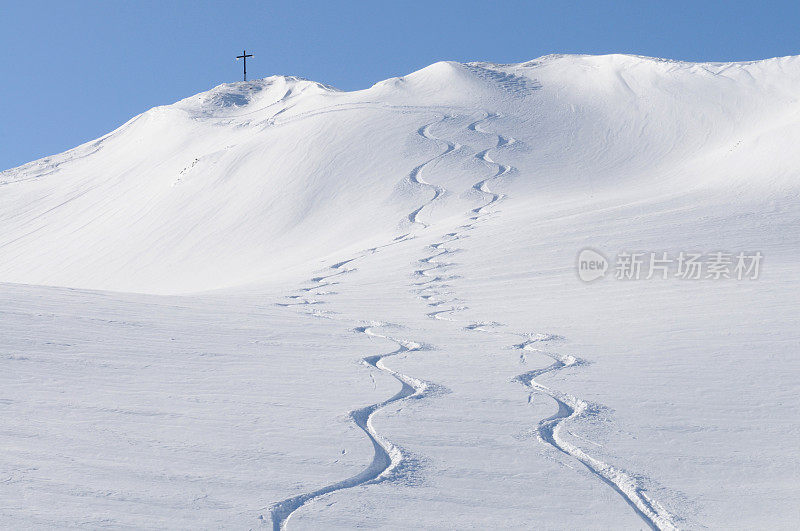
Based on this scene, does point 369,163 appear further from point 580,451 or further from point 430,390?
point 580,451

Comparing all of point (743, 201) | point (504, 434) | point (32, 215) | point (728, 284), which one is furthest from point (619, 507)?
point (32, 215)

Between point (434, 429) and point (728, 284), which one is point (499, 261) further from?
point (434, 429)

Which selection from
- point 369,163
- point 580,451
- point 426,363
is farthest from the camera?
point 369,163

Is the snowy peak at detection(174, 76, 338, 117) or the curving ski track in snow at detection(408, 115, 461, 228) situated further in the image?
the snowy peak at detection(174, 76, 338, 117)

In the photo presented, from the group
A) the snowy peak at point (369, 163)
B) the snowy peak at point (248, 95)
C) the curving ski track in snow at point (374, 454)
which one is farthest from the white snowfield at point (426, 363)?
the snowy peak at point (248, 95)

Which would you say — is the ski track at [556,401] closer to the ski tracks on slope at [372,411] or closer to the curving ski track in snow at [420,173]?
the ski tracks on slope at [372,411]

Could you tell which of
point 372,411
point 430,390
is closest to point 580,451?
point 372,411

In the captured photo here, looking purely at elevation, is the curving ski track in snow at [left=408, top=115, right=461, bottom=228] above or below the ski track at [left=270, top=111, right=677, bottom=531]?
above

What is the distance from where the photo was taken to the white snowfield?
11.0ft

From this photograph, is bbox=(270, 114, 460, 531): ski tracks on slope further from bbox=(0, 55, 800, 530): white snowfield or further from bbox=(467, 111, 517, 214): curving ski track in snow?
bbox=(467, 111, 517, 214): curving ski track in snow

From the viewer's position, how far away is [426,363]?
590 cm

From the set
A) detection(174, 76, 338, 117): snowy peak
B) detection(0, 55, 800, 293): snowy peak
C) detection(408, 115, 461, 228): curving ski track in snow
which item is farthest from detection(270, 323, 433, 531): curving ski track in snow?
detection(174, 76, 338, 117): snowy peak

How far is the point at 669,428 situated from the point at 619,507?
1.12 m

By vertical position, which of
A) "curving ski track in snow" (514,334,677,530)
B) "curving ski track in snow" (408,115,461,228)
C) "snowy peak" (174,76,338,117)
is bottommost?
"curving ski track in snow" (514,334,677,530)
